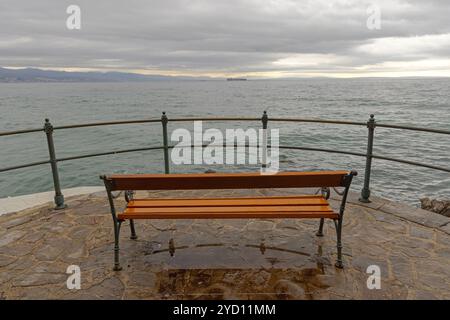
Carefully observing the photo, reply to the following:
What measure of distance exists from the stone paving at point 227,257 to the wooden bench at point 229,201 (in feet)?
1.18

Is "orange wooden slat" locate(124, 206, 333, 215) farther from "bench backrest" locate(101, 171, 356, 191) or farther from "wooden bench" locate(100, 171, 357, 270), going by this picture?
"bench backrest" locate(101, 171, 356, 191)

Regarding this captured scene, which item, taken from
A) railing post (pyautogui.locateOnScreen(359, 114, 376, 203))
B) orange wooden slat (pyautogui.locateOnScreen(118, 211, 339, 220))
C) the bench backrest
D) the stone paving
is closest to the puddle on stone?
the stone paving

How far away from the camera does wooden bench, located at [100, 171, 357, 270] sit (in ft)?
10.5

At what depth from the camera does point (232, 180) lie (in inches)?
127

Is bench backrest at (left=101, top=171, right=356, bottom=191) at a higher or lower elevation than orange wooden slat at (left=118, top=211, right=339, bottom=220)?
higher

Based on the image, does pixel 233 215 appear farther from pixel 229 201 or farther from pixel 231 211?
pixel 229 201

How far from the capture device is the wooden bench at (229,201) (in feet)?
10.5

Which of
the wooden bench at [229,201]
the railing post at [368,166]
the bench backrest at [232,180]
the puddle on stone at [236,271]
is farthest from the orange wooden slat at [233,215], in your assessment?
the railing post at [368,166]

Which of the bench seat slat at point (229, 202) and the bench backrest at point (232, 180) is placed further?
the bench seat slat at point (229, 202)

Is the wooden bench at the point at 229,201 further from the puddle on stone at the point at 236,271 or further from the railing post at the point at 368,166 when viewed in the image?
the railing post at the point at 368,166
